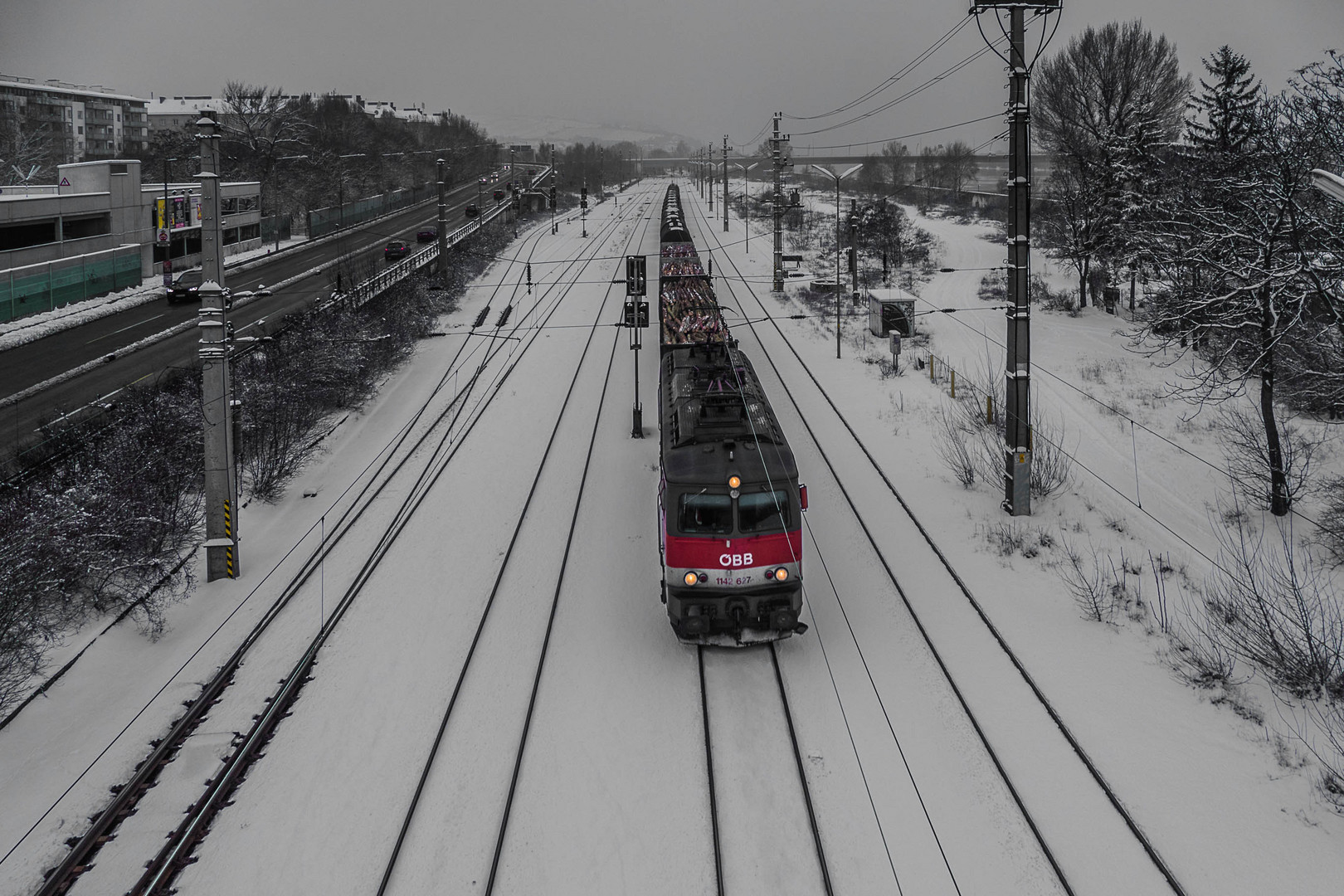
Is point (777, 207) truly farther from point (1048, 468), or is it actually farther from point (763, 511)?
point (763, 511)

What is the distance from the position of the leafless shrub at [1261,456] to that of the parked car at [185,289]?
36.5 metres

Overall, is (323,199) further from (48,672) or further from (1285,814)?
(1285,814)

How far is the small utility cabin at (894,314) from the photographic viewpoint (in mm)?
35000

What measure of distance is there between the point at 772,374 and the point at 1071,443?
10.6m

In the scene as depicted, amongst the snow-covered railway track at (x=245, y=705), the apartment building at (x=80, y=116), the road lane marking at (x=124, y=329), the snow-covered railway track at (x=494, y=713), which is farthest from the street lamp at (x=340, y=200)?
the snow-covered railway track at (x=494, y=713)

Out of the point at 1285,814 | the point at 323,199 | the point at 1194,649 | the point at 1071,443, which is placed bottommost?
the point at 1285,814

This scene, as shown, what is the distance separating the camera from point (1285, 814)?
31.7ft

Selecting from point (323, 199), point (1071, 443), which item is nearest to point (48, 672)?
point (1071, 443)

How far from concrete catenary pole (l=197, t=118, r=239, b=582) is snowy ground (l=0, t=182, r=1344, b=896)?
80 centimetres

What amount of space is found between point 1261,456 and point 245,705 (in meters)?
19.5

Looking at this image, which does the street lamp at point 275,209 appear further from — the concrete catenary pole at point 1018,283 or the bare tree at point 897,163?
the bare tree at point 897,163

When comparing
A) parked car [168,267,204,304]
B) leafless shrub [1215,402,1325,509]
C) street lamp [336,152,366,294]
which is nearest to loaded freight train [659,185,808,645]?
leafless shrub [1215,402,1325,509]

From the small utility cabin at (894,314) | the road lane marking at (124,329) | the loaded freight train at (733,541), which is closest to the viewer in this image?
the loaded freight train at (733,541)

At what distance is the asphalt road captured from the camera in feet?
82.8
